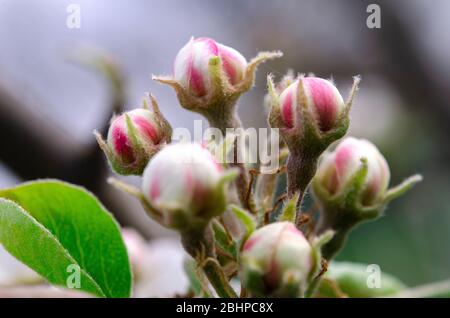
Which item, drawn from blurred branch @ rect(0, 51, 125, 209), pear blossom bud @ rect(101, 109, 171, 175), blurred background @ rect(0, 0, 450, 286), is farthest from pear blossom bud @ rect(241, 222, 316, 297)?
blurred branch @ rect(0, 51, 125, 209)

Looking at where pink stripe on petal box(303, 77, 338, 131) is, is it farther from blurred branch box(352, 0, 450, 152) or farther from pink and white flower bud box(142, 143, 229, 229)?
blurred branch box(352, 0, 450, 152)

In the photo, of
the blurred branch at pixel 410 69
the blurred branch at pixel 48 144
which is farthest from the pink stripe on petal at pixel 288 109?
the blurred branch at pixel 410 69

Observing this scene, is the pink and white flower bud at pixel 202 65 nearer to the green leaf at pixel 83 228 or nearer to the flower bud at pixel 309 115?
the flower bud at pixel 309 115

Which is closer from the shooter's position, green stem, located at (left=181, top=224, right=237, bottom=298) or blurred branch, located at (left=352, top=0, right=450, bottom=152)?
green stem, located at (left=181, top=224, right=237, bottom=298)

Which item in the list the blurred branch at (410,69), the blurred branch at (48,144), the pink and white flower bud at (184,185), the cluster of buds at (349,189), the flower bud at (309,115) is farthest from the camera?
the blurred branch at (410,69)

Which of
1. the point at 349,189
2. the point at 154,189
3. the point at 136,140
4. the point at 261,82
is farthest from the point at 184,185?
the point at 261,82

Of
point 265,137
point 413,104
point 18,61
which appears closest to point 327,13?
point 413,104
